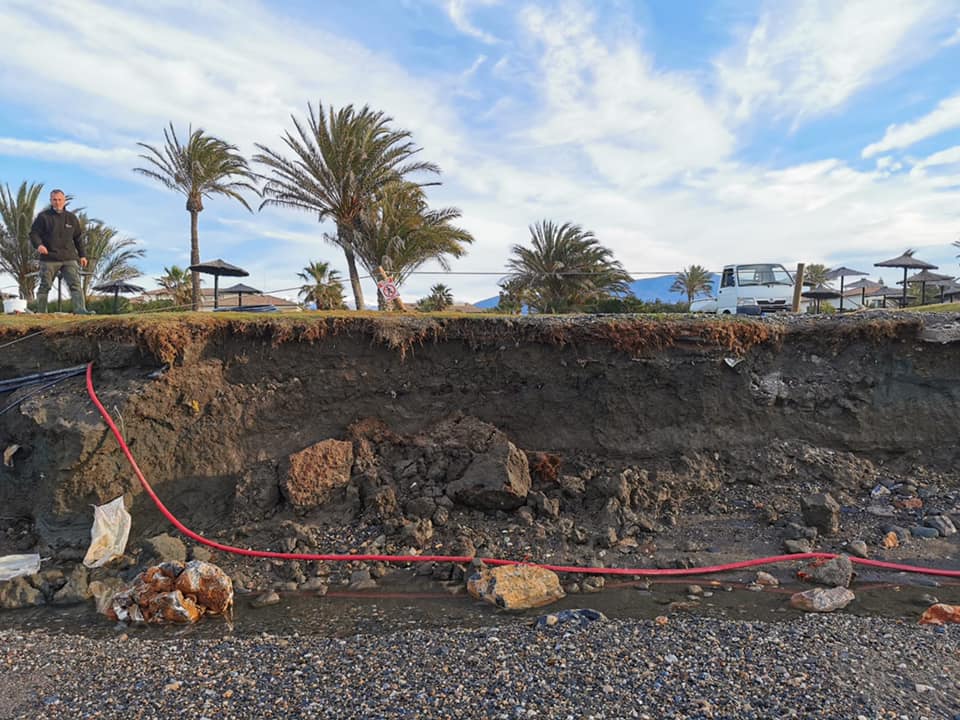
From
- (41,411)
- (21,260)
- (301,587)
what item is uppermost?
(21,260)

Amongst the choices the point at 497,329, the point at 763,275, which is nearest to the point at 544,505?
the point at 497,329

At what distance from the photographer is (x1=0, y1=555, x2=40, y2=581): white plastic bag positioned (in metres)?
6.19

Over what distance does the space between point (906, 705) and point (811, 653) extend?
70 centimetres

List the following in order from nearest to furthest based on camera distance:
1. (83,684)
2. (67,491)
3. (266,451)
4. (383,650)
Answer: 1. (83,684)
2. (383,650)
3. (67,491)
4. (266,451)

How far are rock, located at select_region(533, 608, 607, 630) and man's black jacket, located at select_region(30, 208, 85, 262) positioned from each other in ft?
29.1

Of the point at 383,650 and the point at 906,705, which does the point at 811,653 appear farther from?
the point at 383,650

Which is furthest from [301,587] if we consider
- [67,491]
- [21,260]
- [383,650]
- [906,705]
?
[21,260]

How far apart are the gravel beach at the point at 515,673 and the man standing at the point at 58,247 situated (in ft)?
19.6

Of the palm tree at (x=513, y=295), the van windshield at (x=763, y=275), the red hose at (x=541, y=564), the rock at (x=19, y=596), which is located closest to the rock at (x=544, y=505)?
the red hose at (x=541, y=564)

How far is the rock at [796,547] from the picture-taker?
6.51 meters

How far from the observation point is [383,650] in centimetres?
462

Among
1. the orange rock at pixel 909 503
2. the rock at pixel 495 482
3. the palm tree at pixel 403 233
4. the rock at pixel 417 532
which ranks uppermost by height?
the palm tree at pixel 403 233

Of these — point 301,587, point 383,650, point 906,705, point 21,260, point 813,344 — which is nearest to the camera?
point 906,705

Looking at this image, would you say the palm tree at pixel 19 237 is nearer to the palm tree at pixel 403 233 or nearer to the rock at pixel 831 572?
the palm tree at pixel 403 233
